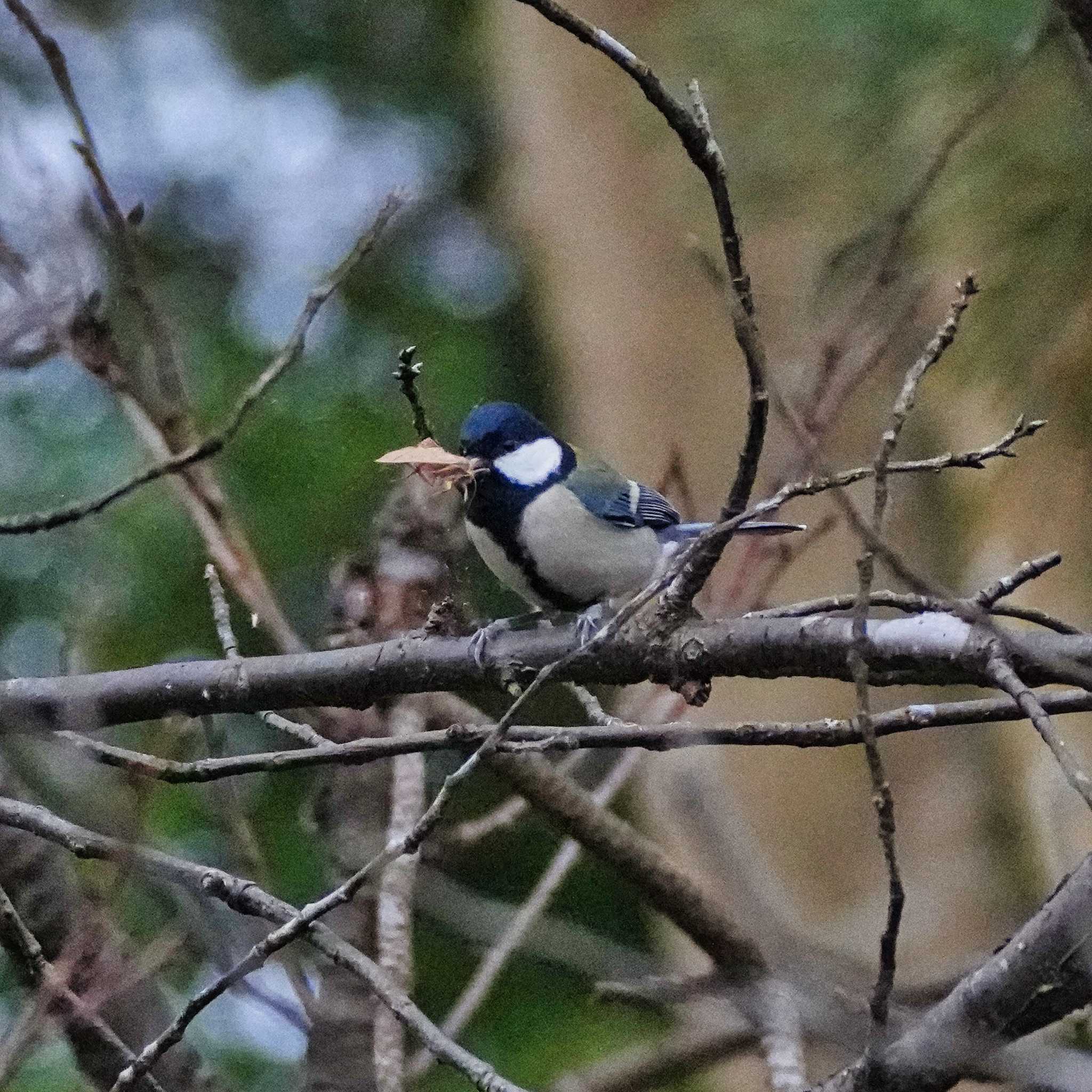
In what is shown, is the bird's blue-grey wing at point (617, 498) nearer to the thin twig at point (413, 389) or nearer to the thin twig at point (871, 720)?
→ the thin twig at point (413, 389)

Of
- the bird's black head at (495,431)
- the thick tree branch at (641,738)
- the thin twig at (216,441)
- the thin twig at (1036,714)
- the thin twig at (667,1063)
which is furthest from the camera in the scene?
the bird's black head at (495,431)

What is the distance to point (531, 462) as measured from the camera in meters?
1.55

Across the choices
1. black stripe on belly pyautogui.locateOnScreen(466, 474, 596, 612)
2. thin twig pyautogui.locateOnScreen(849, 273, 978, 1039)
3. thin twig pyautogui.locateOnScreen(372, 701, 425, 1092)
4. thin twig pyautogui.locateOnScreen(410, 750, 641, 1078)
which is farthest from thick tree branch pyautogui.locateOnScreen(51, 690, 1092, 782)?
black stripe on belly pyautogui.locateOnScreen(466, 474, 596, 612)

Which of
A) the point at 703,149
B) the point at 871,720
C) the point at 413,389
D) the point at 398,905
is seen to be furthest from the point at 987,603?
the point at 398,905

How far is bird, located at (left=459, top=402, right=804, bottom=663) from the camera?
1499 mm

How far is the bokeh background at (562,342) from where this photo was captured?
4.33 feet

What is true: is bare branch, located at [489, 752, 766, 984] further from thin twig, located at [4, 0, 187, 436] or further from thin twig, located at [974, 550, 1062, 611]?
thin twig, located at [974, 550, 1062, 611]

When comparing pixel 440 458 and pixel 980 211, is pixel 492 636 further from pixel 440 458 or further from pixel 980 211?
pixel 980 211

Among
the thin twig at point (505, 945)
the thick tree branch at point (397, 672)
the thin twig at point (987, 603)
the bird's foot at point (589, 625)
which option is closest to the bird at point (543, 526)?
the bird's foot at point (589, 625)

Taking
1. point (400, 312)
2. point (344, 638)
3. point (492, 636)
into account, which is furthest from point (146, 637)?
point (492, 636)

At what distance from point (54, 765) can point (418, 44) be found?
1631mm

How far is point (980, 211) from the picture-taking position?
1420mm

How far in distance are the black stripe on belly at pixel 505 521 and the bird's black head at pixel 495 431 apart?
0.03 metres

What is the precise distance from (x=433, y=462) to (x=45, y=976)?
1.37 ft
